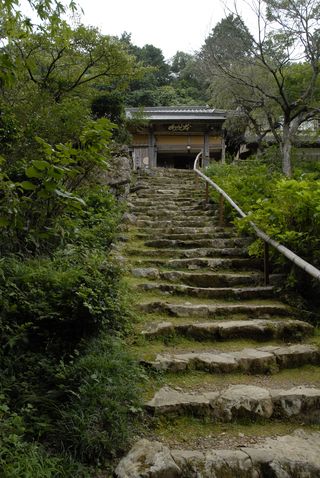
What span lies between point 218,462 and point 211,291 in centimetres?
282

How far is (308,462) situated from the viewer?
2.39 metres

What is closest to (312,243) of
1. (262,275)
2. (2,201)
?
(262,275)

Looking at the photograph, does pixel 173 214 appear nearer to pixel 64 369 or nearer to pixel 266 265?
pixel 266 265

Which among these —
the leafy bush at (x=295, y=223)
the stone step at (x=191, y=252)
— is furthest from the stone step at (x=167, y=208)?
the leafy bush at (x=295, y=223)

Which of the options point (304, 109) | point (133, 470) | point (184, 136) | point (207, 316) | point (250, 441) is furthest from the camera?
point (184, 136)

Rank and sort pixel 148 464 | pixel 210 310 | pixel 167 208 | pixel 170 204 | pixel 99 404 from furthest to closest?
1. pixel 170 204
2. pixel 167 208
3. pixel 210 310
4. pixel 99 404
5. pixel 148 464

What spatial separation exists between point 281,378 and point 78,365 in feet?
6.12

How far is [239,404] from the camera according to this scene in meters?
2.91

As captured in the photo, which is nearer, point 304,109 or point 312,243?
point 312,243

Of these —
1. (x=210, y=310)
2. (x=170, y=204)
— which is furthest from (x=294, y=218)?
(x=170, y=204)

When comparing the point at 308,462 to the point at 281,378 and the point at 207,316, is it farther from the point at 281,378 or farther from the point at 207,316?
the point at 207,316

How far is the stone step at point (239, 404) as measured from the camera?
2.86 m

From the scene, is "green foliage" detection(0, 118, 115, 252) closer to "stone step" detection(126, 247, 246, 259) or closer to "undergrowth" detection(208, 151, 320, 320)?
"stone step" detection(126, 247, 246, 259)

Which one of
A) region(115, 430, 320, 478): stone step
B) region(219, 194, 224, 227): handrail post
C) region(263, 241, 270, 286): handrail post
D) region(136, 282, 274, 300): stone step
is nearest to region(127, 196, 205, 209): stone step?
region(219, 194, 224, 227): handrail post
